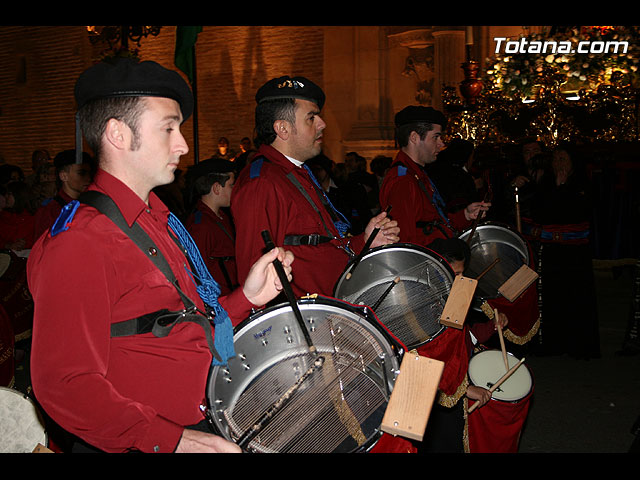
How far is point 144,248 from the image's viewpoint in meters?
1.82

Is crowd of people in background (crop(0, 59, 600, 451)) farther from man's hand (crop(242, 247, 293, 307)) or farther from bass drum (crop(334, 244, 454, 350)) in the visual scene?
man's hand (crop(242, 247, 293, 307))

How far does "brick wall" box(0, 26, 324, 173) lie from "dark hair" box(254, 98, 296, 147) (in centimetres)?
1311

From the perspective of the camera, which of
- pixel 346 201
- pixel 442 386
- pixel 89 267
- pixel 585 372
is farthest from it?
pixel 346 201

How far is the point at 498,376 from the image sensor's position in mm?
3945

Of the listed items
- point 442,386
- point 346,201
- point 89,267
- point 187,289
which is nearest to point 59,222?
point 89,267

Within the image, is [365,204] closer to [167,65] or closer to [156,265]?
[156,265]

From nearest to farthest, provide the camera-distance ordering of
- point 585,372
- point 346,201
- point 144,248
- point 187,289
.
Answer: point 144,248 → point 187,289 → point 585,372 → point 346,201

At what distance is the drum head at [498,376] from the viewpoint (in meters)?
3.84

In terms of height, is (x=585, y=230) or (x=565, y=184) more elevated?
(x=565, y=184)

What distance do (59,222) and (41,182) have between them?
6.12 metres

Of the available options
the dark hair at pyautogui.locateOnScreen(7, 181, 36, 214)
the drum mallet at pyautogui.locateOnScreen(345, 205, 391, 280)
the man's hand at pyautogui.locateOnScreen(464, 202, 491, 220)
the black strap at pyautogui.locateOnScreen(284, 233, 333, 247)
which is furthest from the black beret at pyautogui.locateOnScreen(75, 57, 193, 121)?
the dark hair at pyautogui.locateOnScreen(7, 181, 36, 214)

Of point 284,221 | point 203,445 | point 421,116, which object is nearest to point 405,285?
point 284,221

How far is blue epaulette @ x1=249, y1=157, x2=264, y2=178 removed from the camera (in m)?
3.52

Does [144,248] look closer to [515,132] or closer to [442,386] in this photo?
[442,386]
